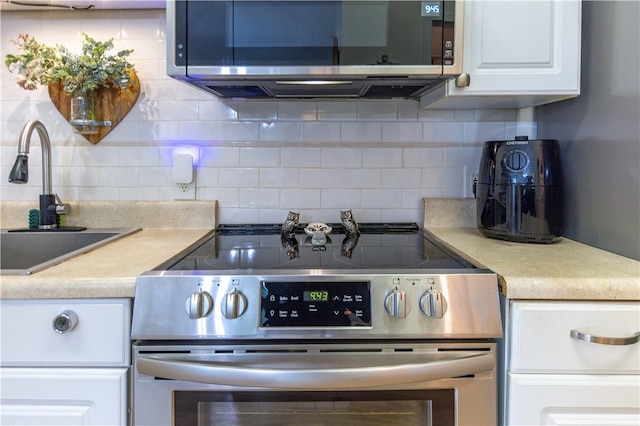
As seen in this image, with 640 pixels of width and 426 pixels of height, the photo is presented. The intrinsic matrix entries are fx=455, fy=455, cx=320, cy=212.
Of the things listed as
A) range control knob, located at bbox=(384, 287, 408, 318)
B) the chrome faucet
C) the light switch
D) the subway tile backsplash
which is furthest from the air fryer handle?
the chrome faucet

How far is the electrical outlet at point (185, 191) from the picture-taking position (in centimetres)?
159

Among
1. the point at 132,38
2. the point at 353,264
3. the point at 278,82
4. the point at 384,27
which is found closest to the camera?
the point at 353,264

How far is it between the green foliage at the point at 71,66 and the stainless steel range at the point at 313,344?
33.1 inches

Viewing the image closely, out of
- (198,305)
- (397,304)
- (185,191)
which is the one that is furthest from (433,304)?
(185,191)

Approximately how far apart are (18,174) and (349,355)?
1.07 metres

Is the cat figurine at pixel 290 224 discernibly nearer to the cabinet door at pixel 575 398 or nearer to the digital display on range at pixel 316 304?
the digital display on range at pixel 316 304

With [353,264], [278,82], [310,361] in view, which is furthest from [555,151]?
[310,361]

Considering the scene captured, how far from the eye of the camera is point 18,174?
51.0 inches

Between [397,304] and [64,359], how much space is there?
0.69m

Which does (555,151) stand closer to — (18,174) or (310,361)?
(310,361)

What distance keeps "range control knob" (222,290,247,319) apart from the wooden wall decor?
0.96 meters

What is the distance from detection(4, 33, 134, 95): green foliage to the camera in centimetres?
145

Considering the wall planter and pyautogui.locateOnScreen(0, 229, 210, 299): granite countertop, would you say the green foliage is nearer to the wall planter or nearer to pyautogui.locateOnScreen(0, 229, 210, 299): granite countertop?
the wall planter

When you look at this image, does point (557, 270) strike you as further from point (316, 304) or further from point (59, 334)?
point (59, 334)
